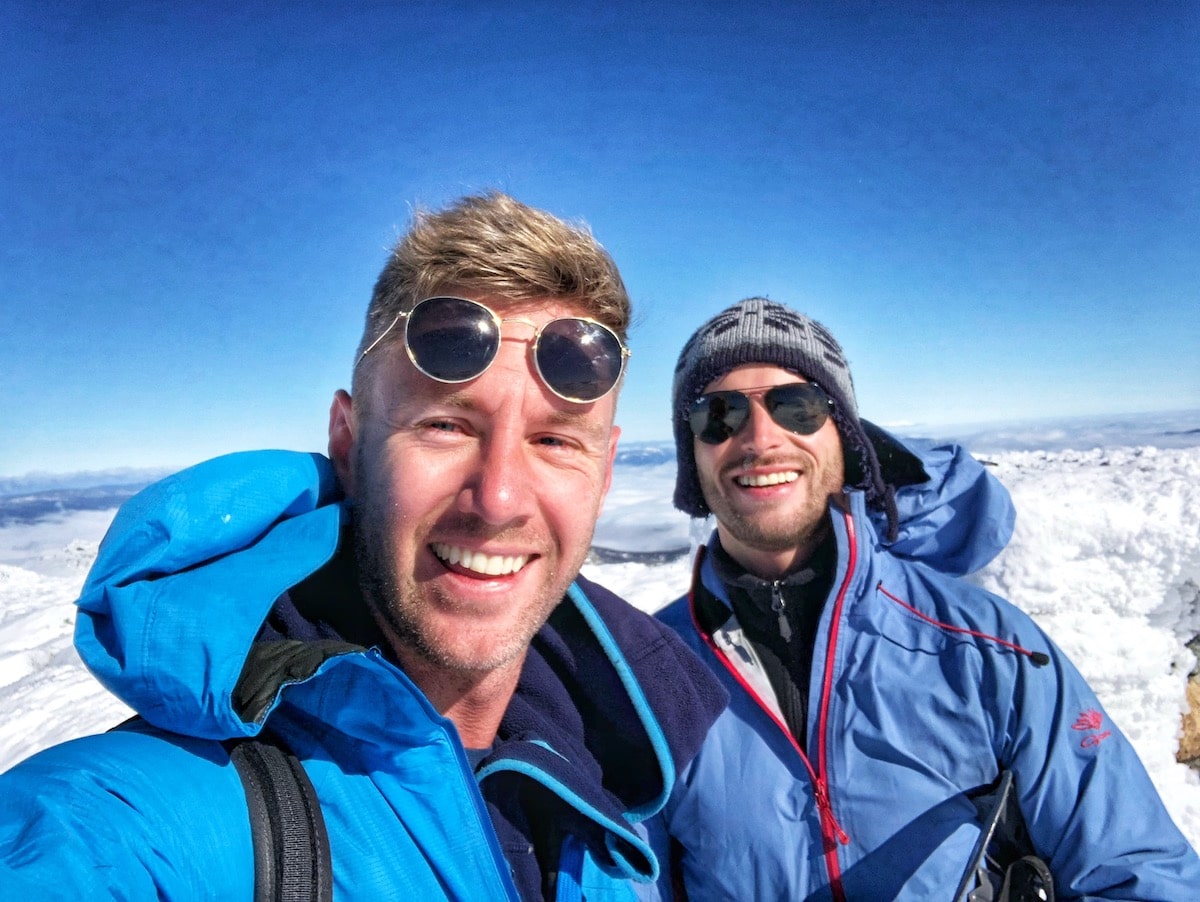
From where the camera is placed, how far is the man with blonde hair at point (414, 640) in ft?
3.07

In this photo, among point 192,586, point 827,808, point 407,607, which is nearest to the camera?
point 192,586

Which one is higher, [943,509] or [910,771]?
[943,509]

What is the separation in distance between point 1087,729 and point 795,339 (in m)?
1.86

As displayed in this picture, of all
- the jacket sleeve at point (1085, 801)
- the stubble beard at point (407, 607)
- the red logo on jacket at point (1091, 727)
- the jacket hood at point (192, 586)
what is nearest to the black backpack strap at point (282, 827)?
the jacket hood at point (192, 586)

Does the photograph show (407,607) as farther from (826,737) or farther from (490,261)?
(826,737)

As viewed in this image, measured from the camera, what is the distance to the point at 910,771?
2172 millimetres

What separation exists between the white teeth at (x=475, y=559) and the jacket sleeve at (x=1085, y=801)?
1958mm

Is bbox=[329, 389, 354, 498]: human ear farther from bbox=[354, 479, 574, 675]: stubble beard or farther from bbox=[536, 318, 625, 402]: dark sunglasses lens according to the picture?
bbox=[536, 318, 625, 402]: dark sunglasses lens

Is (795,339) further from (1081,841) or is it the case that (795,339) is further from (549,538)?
(1081,841)

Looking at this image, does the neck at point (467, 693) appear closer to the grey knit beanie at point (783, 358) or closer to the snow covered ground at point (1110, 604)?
the grey knit beanie at point (783, 358)

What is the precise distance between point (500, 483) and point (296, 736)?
659mm

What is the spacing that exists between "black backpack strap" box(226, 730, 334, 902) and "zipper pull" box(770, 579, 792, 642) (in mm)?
1993

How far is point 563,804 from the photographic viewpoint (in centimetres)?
152

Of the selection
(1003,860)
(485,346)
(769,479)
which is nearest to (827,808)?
(1003,860)
